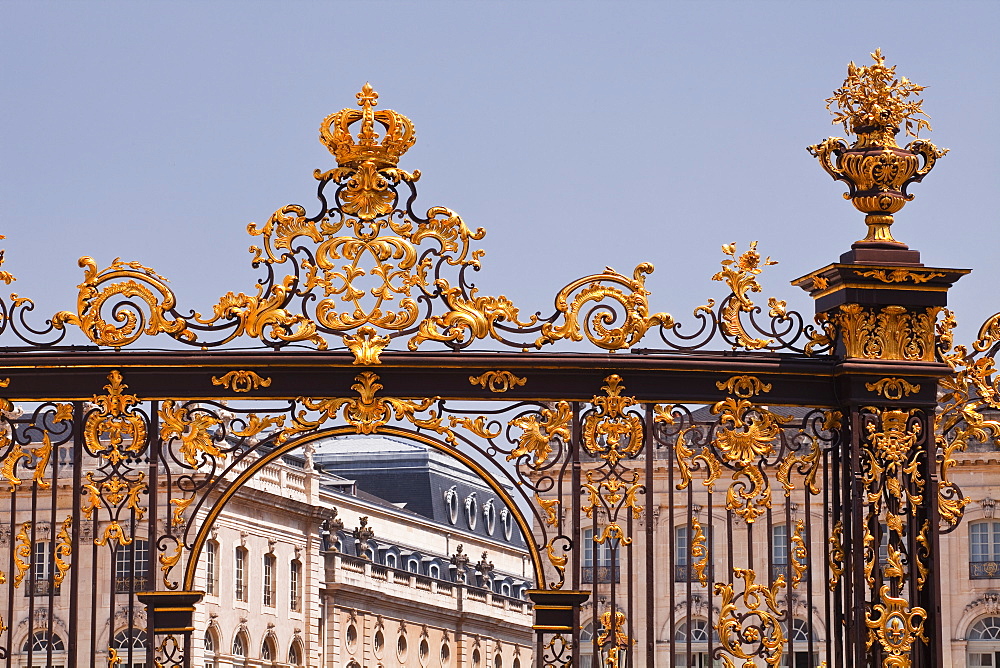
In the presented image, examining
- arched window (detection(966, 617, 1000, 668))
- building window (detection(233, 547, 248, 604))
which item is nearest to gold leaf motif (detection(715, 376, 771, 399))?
arched window (detection(966, 617, 1000, 668))

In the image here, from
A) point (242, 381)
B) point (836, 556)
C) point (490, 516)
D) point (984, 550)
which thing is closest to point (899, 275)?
point (836, 556)

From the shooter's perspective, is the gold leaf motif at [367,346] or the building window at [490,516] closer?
→ the gold leaf motif at [367,346]

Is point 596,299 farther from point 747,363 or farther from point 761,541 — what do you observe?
point 761,541

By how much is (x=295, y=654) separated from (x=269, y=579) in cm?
240

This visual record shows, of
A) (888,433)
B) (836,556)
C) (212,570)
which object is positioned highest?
(212,570)

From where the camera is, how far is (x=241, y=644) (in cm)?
4566

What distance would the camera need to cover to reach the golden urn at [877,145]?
10.8m

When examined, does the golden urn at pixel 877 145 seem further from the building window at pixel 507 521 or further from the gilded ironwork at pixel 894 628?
the building window at pixel 507 521

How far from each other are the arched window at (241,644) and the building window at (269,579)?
2.16 m

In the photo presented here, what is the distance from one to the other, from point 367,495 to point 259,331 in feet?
167

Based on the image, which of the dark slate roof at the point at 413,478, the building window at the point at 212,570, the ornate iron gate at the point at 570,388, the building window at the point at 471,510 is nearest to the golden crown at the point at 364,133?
the ornate iron gate at the point at 570,388

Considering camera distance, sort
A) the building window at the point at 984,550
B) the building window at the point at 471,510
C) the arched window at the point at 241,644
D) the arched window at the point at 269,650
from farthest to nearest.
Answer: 1. the building window at the point at 471,510
2. the arched window at the point at 269,650
3. the arched window at the point at 241,644
4. the building window at the point at 984,550

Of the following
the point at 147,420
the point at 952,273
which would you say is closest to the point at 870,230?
the point at 952,273

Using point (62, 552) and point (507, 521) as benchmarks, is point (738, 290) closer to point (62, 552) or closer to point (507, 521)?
point (62, 552)
